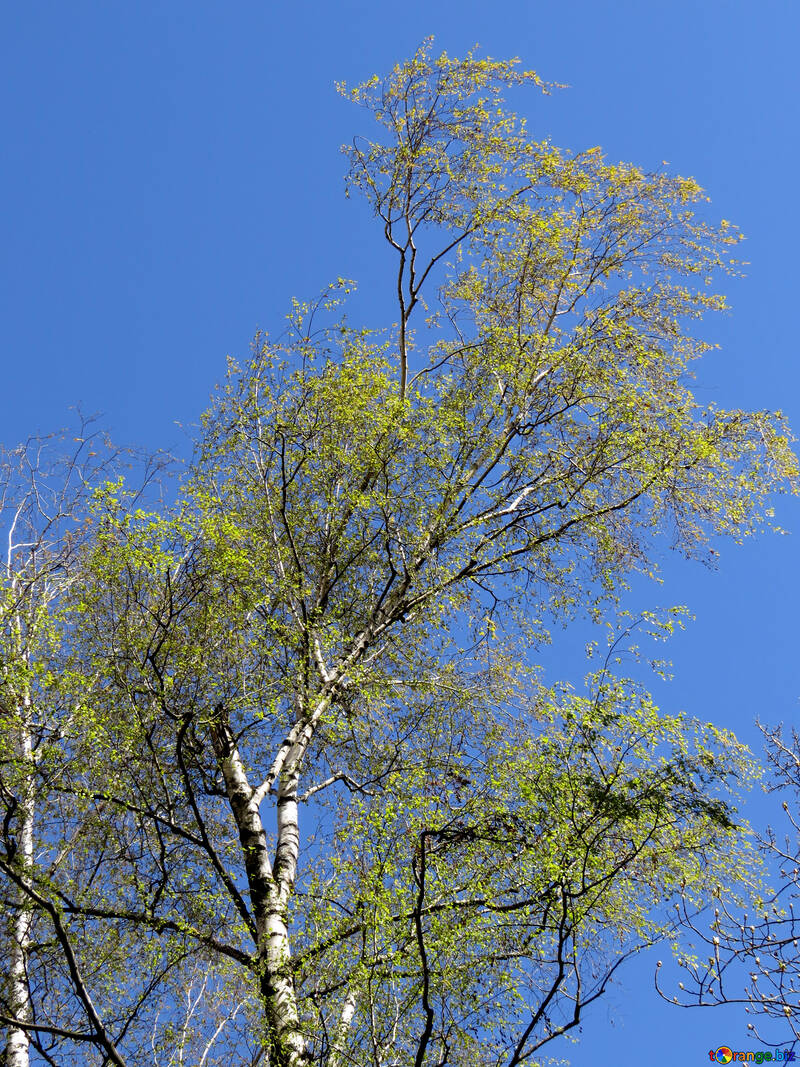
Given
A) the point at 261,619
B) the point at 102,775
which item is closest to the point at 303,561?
the point at 261,619

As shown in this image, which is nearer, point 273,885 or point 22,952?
point 22,952

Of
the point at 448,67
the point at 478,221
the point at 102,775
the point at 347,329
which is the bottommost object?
the point at 102,775

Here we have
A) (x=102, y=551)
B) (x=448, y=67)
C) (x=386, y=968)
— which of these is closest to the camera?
(x=386, y=968)

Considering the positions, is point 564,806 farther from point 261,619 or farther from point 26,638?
point 26,638

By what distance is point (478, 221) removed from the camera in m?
11.5

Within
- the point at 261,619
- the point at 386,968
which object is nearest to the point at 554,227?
the point at 261,619

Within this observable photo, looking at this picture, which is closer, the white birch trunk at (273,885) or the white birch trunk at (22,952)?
the white birch trunk at (273,885)

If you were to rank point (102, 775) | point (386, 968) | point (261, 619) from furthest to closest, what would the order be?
point (261, 619), point (102, 775), point (386, 968)

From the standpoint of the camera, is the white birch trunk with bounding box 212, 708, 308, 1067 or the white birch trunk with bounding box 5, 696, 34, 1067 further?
the white birch trunk with bounding box 5, 696, 34, 1067

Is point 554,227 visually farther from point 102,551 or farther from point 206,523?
point 102,551

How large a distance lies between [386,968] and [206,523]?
14.4ft

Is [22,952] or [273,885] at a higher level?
[273,885]

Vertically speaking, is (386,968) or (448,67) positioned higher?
(448,67)

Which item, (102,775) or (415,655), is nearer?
(102,775)
